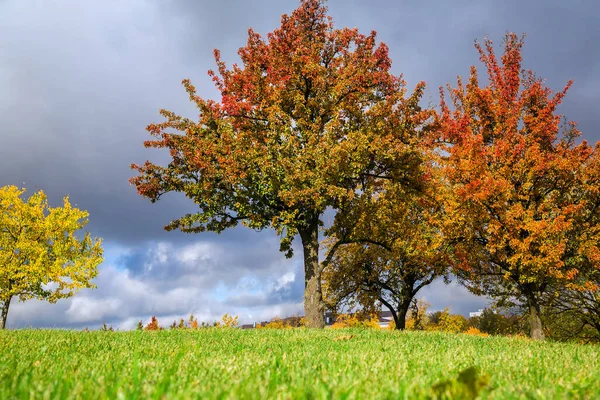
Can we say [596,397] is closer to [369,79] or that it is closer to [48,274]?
[369,79]

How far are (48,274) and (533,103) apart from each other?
31.8 metres

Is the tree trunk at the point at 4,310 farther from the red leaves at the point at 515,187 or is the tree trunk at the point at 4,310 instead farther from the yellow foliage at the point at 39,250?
the red leaves at the point at 515,187

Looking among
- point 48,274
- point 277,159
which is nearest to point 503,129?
point 277,159

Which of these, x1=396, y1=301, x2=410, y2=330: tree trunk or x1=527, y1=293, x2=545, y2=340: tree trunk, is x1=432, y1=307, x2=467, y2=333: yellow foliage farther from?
x1=527, y1=293, x2=545, y2=340: tree trunk

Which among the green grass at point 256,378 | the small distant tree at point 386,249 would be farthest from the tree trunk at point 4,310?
the green grass at point 256,378

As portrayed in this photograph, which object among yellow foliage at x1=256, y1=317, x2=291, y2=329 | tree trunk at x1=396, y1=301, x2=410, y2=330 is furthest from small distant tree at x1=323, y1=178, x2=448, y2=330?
yellow foliage at x1=256, y1=317, x2=291, y2=329

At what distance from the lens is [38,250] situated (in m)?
27.1

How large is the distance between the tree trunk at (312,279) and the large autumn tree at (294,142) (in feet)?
0.15

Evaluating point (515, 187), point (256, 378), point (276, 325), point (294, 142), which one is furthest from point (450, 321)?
point (256, 378)

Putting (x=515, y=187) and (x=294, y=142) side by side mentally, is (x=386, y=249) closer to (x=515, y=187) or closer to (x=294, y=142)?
(x=515, y=187)

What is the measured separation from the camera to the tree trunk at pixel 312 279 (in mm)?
18344

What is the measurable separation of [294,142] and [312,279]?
619 cm

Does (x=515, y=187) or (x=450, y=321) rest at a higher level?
(x=515, y=187)

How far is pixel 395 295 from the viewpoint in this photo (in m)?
32.2
